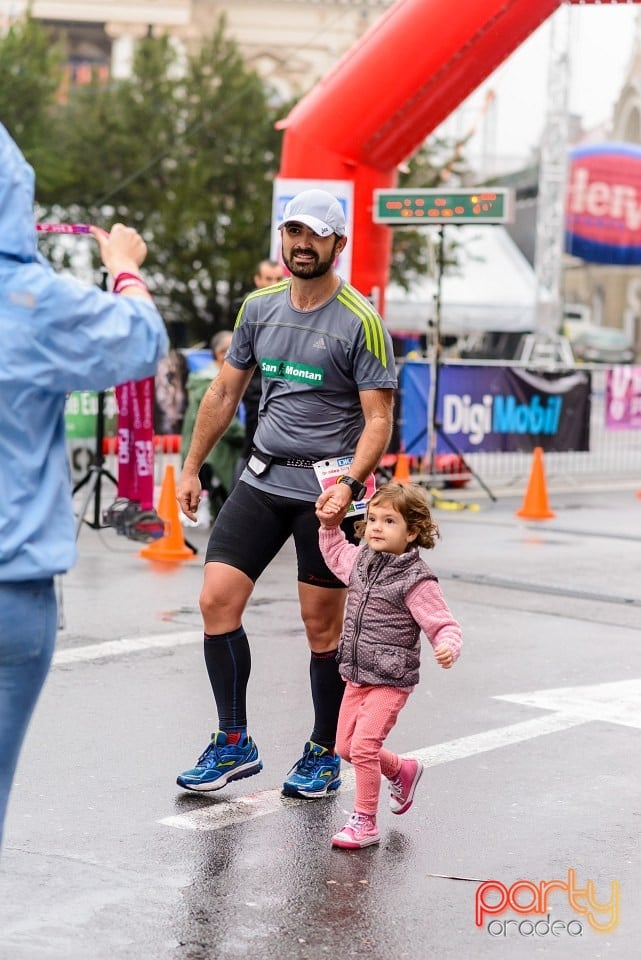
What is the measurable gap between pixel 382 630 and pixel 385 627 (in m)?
0.01

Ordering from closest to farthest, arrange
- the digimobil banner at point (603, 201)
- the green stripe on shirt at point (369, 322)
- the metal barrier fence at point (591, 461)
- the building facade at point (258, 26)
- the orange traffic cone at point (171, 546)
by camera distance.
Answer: the green stripe on shirt at point (369, 322)
the orange traffic cone at point (171, 546)
the metal barrier fence at point (591, 461)
the digimobil banner at point (603, 201)
the building facade at point (258, 26)

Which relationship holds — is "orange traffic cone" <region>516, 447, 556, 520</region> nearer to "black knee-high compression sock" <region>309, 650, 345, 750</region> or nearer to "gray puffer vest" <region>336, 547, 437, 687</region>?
"black knee-high compression sock" <region>309, 650, 345, 750</region>

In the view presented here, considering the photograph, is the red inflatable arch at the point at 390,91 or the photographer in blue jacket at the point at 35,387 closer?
the photographer in blue jacket at the point at 35,387

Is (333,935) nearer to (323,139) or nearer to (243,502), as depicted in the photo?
(243,502)

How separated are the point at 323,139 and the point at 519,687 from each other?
33.4 ft

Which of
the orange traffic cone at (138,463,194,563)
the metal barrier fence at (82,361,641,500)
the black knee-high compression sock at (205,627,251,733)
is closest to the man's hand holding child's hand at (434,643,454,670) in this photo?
the black knee-high compression sock at (205,627,251,733)

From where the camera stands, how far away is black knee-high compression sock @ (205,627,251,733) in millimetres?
5500

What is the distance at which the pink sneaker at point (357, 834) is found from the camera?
16.2 ft

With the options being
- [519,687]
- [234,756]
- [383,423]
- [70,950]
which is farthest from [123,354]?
[519,687]

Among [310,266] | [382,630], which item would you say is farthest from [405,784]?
[310,266]

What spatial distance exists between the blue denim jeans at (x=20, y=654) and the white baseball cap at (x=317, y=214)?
2.17m

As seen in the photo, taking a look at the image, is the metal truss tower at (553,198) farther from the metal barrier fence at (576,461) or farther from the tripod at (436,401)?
the tripod at (436,401)

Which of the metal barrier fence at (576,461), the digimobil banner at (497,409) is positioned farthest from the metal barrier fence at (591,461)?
the digimobil banner at (497,409)

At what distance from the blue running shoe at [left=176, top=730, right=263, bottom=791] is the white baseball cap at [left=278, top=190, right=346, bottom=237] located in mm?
1771
